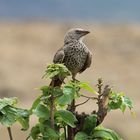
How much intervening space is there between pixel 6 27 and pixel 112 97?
29.2 m

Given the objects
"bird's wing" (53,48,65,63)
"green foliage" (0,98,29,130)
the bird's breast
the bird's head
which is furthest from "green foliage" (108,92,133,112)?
the bird's head

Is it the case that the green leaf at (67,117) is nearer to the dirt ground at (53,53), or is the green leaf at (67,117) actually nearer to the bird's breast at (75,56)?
the bird's breast at (75,56)

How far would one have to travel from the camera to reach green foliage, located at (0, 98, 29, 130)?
331 cm

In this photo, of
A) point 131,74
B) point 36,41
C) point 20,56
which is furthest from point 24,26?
point 131,74

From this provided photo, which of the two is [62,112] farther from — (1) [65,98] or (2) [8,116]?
(2) [8,116]

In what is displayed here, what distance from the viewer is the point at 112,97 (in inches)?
134

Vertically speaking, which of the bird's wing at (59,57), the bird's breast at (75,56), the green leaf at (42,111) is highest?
the bird's breast at (75,56)

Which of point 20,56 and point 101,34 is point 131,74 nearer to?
point 20,56

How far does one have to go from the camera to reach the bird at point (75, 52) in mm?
4648

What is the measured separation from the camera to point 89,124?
334 cm

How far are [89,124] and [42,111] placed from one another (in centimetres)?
18

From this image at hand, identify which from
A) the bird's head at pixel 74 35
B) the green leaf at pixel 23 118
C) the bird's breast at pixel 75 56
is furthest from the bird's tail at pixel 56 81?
the bird's head at pixel 74 35

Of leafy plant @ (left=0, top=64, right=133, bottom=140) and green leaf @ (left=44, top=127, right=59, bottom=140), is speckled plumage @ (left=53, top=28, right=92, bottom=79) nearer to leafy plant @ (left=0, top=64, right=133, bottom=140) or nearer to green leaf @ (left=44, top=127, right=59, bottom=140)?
leafy plant @ (left=0, top=64, right=133, bottom=140)

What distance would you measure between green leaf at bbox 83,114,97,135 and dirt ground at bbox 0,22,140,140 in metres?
13.5
